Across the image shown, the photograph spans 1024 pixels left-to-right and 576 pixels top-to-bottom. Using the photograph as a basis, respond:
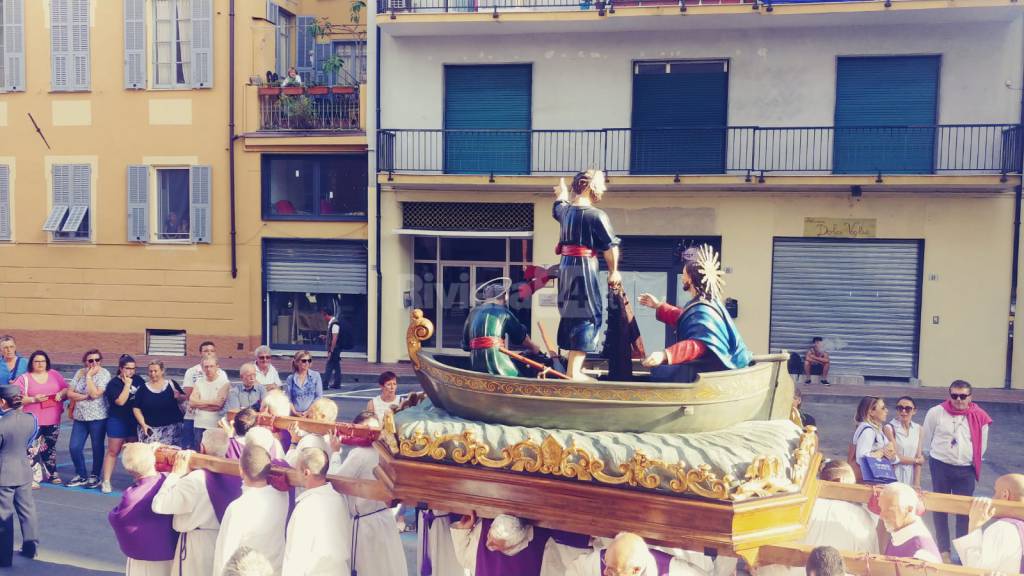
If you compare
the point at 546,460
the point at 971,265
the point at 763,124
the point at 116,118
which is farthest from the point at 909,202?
the point at 116,118

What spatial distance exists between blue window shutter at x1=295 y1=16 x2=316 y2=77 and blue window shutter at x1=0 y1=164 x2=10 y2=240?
22.2ft

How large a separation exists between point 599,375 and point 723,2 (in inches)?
503

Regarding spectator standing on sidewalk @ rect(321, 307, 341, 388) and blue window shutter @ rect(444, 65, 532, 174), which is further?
blue window shutter @ rect(444, 65, 532, 174)

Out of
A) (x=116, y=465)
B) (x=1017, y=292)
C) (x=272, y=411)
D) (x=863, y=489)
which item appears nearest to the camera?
Result: (x=863, y=489)

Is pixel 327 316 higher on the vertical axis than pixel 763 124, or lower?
lower

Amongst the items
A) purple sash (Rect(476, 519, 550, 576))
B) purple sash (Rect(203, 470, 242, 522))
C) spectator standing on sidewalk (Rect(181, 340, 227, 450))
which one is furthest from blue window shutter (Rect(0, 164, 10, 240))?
purple sash (Rect(476, 519, 550, 576))

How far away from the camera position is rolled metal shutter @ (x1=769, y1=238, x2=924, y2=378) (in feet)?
54.2

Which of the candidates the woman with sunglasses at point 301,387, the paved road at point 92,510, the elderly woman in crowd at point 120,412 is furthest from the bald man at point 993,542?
the elderly woman in crowd at point 120,412

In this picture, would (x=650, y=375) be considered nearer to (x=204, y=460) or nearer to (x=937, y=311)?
(x=204, y=460)

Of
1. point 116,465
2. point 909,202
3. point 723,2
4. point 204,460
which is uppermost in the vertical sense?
point 723,2

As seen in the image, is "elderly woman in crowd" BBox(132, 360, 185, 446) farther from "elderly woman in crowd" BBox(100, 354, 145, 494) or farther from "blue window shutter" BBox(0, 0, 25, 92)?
"blue window shutter" BBox(0, 0, 25, 92)

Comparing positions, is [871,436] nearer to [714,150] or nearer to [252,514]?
[252,514]

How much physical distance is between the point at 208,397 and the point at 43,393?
5.55 ft

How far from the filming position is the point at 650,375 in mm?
5285
